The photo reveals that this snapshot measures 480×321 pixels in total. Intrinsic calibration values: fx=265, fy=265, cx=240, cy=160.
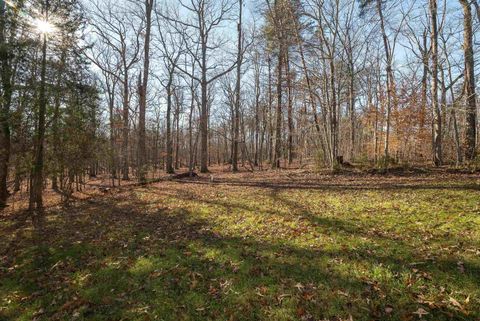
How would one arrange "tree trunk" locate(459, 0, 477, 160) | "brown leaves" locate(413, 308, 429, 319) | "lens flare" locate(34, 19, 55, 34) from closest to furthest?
1. "brown leaves" locate(413, 308, 429, 319)
2. "lens flare" locate(34, 19, 55, 34)
3. "tree trunk" locate(459, 0, 477, 160)

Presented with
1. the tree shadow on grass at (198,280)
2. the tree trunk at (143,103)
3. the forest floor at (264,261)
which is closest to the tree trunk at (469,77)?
the forest floor at (264,261)

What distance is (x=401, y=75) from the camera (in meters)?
16.9

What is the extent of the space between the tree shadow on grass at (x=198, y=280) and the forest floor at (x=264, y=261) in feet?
0.06

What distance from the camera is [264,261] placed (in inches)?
181

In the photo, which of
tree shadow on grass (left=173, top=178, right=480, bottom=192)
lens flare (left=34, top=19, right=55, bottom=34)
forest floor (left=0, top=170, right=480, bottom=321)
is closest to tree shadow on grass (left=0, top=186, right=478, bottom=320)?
→ forest floor (left=0, top=170, right=480, bottom=321)

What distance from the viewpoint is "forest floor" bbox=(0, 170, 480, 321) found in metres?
3.45

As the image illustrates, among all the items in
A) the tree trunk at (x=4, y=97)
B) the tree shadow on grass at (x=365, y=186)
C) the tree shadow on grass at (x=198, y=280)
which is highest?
the tree trunk at (x=4, y=97)

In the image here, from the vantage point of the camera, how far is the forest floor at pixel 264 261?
3453 millimetres

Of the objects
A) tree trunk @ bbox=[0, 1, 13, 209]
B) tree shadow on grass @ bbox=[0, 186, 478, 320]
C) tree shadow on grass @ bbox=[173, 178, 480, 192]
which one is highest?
tree trunk @ bbox=[0, 1, 13, 209]

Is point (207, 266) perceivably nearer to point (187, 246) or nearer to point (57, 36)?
point (187, 246)

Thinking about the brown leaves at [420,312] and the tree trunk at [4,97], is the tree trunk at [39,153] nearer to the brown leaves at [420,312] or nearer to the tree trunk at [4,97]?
the tree trunk at [4,97]

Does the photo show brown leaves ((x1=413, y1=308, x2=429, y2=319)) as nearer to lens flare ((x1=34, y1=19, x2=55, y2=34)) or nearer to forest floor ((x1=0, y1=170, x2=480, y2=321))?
forest floor ((x1=0, y1=170, x2=480, y2=321))

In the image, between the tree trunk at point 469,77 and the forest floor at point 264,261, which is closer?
the forest floor at point 264,261

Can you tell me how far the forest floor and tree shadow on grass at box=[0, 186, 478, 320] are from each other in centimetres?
2
